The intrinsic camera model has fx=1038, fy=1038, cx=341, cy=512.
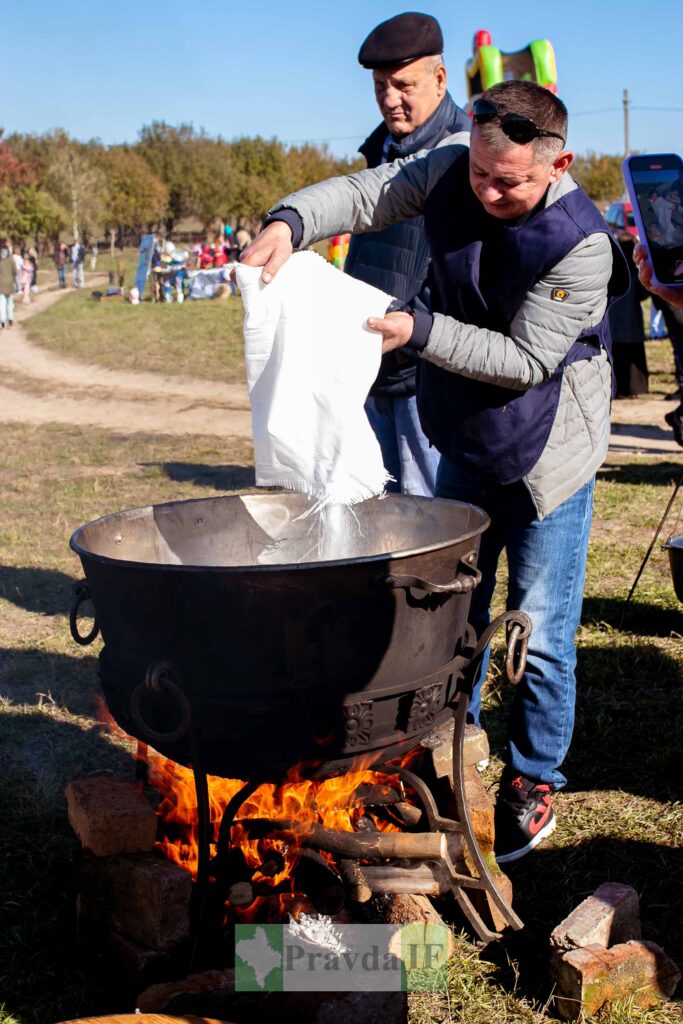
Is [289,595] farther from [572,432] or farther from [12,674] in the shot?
[12,674]

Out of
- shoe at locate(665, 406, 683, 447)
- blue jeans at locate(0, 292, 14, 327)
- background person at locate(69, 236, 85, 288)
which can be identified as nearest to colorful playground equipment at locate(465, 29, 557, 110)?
shoe at locate(665, 406, 683, 447)

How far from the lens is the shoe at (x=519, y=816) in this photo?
3107 mm

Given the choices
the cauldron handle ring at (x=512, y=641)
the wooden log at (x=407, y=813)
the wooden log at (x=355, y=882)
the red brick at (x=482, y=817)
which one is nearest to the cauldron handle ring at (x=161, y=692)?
the wooden log at (x=355, y=882)

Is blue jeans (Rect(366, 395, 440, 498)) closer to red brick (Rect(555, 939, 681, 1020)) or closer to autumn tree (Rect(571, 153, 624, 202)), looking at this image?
red brick (Rect(555, 939, 681, 1020))

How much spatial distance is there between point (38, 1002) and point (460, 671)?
128cm

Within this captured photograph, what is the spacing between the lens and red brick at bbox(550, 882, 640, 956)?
246 cm

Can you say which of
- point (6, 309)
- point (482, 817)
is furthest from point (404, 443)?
point (6, 309)

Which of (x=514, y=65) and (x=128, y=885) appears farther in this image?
(x=514, y=65)

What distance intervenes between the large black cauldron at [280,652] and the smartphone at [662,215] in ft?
5.05

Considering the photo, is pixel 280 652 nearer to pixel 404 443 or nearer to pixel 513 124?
pixel 513 124

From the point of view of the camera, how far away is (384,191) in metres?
2.79

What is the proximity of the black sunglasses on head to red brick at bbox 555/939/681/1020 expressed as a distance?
1880 mm

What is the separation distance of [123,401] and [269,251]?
38.5 feet

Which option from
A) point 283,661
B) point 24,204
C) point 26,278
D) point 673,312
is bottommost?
point 283,661
